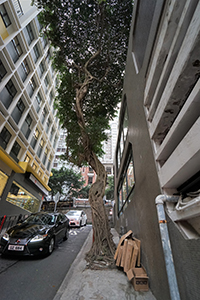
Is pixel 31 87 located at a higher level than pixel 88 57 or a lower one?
higher

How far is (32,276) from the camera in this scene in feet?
11.5

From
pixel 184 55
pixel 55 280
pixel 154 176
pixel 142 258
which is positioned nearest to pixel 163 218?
→ pixel 154 176

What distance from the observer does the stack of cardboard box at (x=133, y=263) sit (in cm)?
281

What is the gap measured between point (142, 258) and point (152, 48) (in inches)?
199

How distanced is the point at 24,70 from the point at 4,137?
6.54m

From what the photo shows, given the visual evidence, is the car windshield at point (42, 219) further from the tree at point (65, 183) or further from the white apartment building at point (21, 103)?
the tree at point (65, 183)

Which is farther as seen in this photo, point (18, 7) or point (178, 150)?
point (18, 7)

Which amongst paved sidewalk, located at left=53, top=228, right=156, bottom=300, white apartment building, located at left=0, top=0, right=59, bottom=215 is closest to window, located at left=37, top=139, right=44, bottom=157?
white apartment building, located at left=0, top=0, right=59, bottom=215

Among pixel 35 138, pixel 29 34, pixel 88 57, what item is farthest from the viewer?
pixel 35 138

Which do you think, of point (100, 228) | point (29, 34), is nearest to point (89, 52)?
point (29, 34)

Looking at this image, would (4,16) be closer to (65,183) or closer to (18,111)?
(18,111)

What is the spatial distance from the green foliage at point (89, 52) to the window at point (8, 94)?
3884 millimetres

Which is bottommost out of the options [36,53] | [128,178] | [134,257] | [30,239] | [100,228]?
[134,257]

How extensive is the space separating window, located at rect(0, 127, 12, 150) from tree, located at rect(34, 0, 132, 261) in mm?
4366
